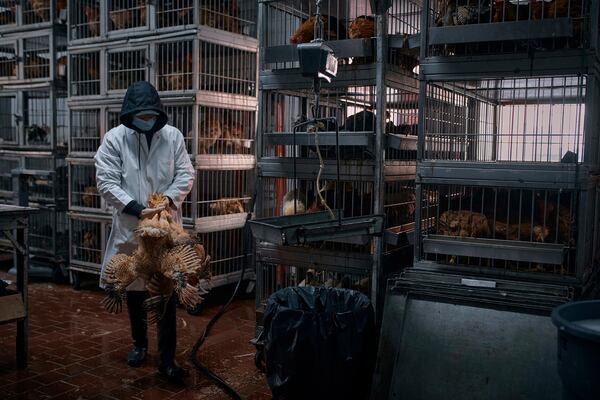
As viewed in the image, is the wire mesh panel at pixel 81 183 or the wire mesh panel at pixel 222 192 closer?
the wire mesh panel at pixel 222 192

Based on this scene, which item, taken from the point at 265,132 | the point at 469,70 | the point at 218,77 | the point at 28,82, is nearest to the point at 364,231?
the point at 469,70

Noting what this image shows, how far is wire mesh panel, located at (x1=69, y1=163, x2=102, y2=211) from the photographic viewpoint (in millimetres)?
6004

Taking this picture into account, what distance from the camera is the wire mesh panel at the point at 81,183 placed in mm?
6004

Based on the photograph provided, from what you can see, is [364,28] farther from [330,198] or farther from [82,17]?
[82,17]

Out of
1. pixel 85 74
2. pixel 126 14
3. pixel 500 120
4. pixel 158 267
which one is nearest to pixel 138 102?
pixel 158 267

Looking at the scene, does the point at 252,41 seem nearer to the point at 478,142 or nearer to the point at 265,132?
the point at 265,132

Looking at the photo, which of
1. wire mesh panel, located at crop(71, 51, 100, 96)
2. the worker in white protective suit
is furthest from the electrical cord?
wire mesh panel, located at crop(71, 51, 100, 96)

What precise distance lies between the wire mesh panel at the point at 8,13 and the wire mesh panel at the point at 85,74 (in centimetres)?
114

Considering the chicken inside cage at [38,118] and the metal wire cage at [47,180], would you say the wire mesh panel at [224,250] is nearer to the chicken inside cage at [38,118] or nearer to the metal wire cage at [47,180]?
the metal wire cage at [47,180]

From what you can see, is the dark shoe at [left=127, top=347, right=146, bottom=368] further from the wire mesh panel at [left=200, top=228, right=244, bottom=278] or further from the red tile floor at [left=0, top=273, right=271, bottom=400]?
the wire mesh panel at [left=200, top=228, right=244, bottom=278]

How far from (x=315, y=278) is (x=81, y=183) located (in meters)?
3.01

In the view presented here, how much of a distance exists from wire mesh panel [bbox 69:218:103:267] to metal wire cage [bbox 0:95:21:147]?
1.30 meters

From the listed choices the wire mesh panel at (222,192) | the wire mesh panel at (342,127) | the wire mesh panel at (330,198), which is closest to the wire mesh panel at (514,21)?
the wire mesh panel at (342,127)

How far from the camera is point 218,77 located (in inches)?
212
